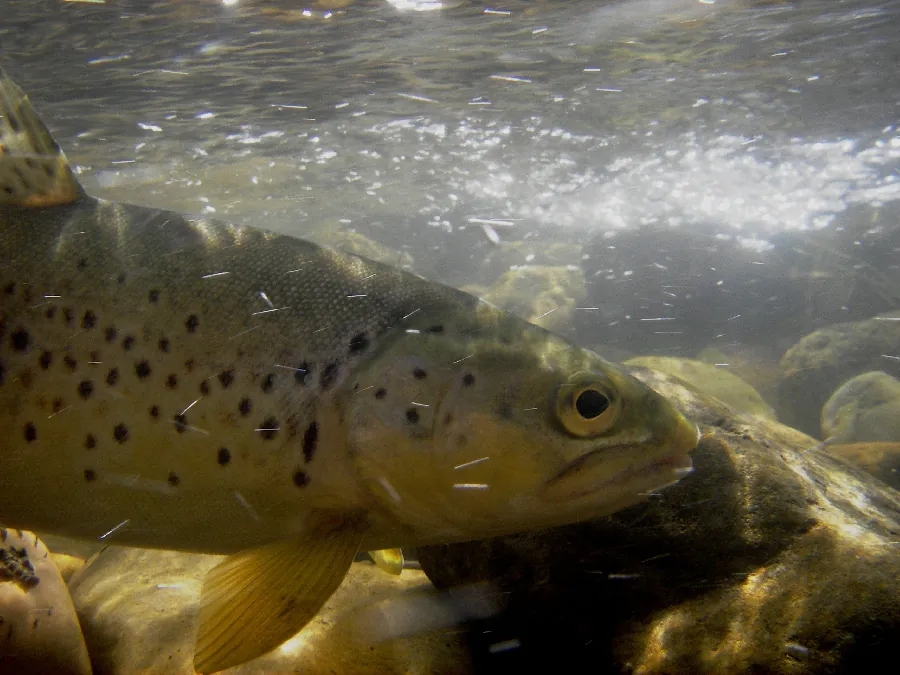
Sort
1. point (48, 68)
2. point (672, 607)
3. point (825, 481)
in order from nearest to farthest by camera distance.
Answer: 1. point (672, 607)
2. point (825, 481)
3. point (48, 68)

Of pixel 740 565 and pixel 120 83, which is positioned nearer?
pixel 740 565

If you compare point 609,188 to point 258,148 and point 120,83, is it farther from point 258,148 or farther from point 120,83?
point 120,83

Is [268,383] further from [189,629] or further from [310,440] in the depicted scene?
[189,629]

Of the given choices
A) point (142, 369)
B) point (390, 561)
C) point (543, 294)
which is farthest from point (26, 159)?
point (543, 294)

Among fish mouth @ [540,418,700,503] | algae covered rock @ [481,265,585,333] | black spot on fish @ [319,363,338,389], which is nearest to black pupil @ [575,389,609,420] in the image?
fish mouth @ [540,418,700,503]

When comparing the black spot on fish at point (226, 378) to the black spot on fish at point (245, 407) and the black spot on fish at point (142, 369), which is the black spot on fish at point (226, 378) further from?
the black spot on fish at point (142, 369)

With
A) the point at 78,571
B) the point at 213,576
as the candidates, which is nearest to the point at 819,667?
the point at 213,576

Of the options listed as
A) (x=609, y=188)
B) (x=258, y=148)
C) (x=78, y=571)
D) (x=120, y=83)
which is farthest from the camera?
(x=609, y=188)

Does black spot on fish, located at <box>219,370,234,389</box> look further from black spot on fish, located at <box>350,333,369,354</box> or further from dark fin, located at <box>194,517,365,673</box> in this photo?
dark fin, located at <box>194,517,365,673</box>
